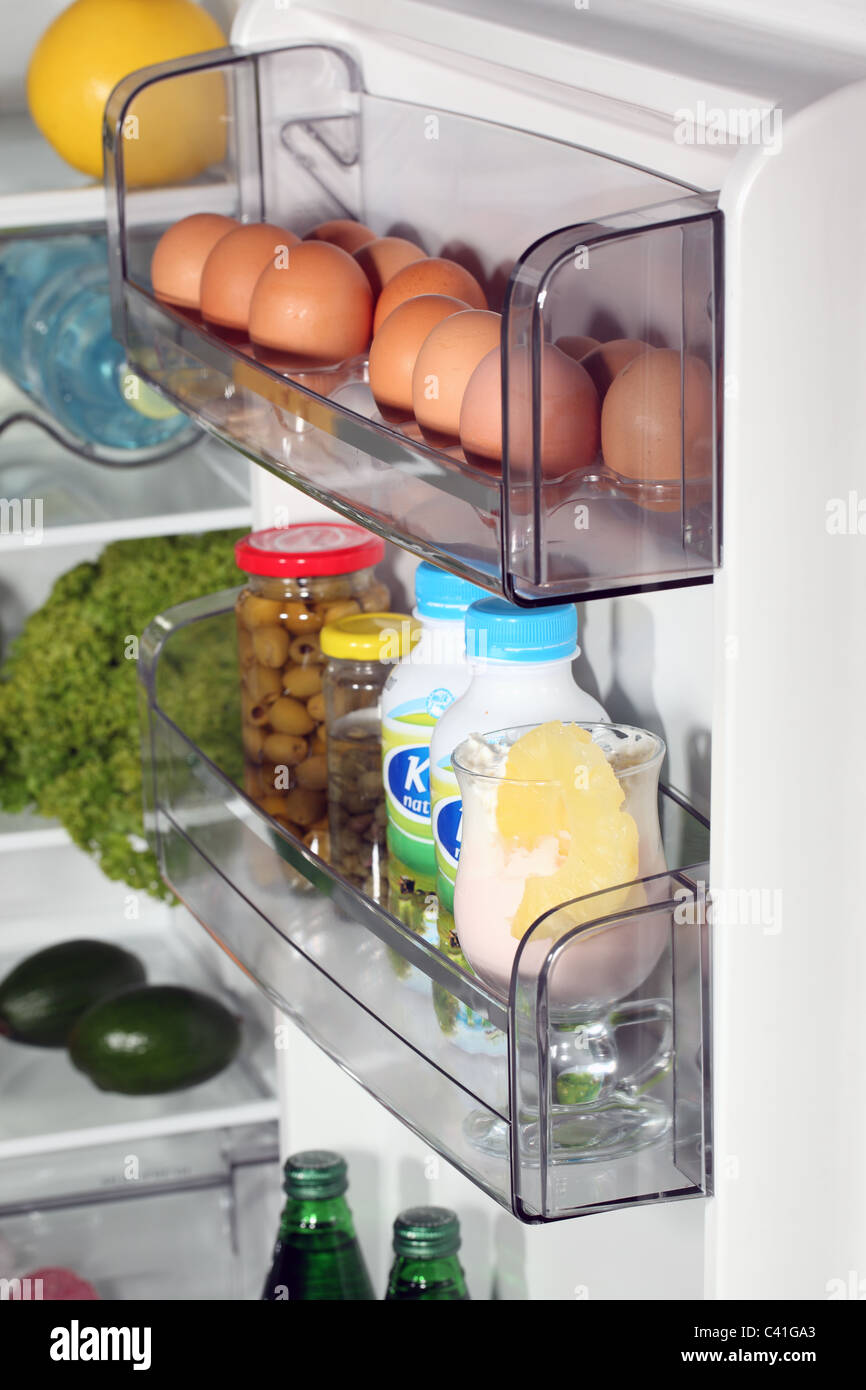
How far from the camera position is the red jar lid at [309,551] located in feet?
3.27

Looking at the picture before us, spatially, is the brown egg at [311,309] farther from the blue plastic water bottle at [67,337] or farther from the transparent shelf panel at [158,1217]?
the transparent shelf panel at [158,1217]

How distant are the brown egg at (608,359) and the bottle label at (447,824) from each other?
0.22 metres

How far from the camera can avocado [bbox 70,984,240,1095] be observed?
5.01 feet

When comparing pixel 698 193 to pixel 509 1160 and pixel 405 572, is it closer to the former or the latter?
pixel 509 1160

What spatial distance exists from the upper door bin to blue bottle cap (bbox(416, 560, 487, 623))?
0.34 ft

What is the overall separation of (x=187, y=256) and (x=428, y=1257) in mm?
680

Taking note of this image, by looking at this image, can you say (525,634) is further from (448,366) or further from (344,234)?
(344,234)

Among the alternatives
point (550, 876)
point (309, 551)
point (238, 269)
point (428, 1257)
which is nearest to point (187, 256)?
point (238, 269)

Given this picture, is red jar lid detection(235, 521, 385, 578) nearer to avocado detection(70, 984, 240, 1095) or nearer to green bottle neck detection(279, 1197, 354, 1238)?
green bottle neck detection(279, 1197, 354, 1238)

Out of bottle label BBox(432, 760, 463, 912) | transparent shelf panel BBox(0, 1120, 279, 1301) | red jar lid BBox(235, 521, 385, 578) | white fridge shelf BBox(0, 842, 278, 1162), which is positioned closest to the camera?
bottle label BBox(432, 760, 463, 912)

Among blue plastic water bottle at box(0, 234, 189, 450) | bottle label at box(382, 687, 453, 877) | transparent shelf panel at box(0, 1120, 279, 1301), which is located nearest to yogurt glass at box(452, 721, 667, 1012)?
bottle label at box(382, 687, 453, 877)

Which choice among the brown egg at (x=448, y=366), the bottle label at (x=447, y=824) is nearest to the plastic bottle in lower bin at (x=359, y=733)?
the bottle label at (x=447, y=824)

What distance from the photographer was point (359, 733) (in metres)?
0.95

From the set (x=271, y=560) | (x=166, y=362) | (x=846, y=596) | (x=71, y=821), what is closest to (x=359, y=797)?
(x=271, y=560)
